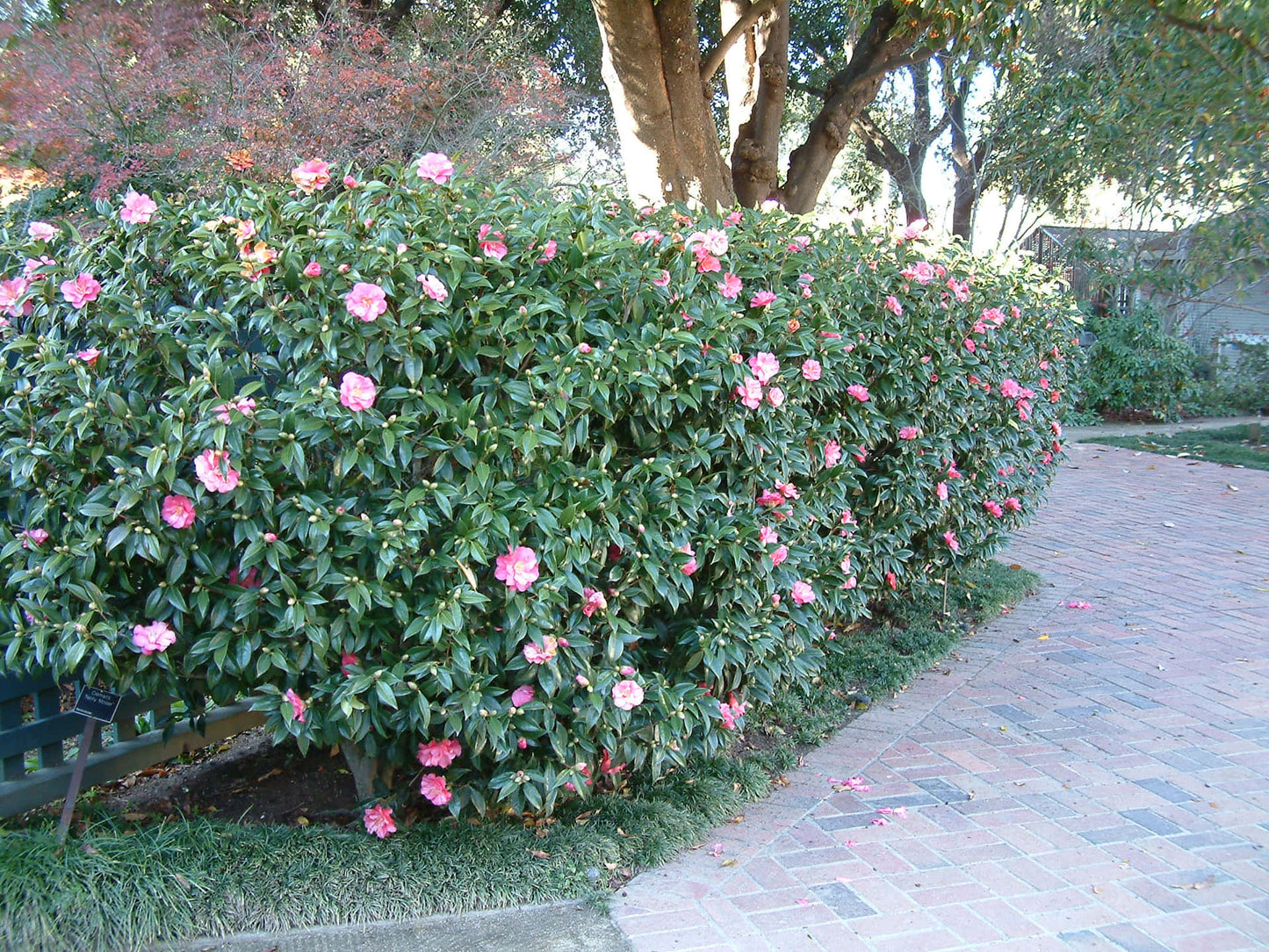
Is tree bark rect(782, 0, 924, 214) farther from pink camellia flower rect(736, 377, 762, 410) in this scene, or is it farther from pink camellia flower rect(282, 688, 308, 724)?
pink camellia flower rect(282, 688, 308, 724)

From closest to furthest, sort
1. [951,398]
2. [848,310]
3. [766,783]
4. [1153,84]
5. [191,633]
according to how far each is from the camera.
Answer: [191,633], [766,783], [848,310], [951,398], [1153,84]

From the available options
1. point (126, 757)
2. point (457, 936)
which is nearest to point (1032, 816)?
point (457, 936)

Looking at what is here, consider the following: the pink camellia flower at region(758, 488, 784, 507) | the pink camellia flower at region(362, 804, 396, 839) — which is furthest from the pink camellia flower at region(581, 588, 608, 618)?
the pink camellia flower at region(362, 804, 396, 839)

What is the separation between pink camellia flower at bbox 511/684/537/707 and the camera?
2.94 m

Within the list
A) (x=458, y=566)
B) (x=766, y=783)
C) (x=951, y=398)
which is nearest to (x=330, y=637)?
(x=458, y=566)

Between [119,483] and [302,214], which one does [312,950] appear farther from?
[302,214]

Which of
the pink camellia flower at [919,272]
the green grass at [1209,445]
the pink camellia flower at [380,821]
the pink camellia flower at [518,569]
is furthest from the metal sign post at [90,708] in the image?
the green grass at [1209,445]

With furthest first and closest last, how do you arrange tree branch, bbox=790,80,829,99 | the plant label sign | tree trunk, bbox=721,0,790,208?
tree branch, bbox=790,80,829,99, tree trunk, bbox=721,0,790,208, the plant label sign

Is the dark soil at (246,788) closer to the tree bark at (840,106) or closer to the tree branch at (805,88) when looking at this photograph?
the tree bark at (840,106)

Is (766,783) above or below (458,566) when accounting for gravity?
below

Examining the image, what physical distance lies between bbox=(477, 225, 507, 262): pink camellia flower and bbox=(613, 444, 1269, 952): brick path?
6.54 feet

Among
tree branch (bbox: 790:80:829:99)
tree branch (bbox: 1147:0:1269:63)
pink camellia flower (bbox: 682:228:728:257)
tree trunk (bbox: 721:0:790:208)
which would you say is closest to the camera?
pink camellia flower (bbox: 682:228:728:257)

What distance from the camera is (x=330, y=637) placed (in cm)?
280

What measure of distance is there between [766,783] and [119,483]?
2.47m
